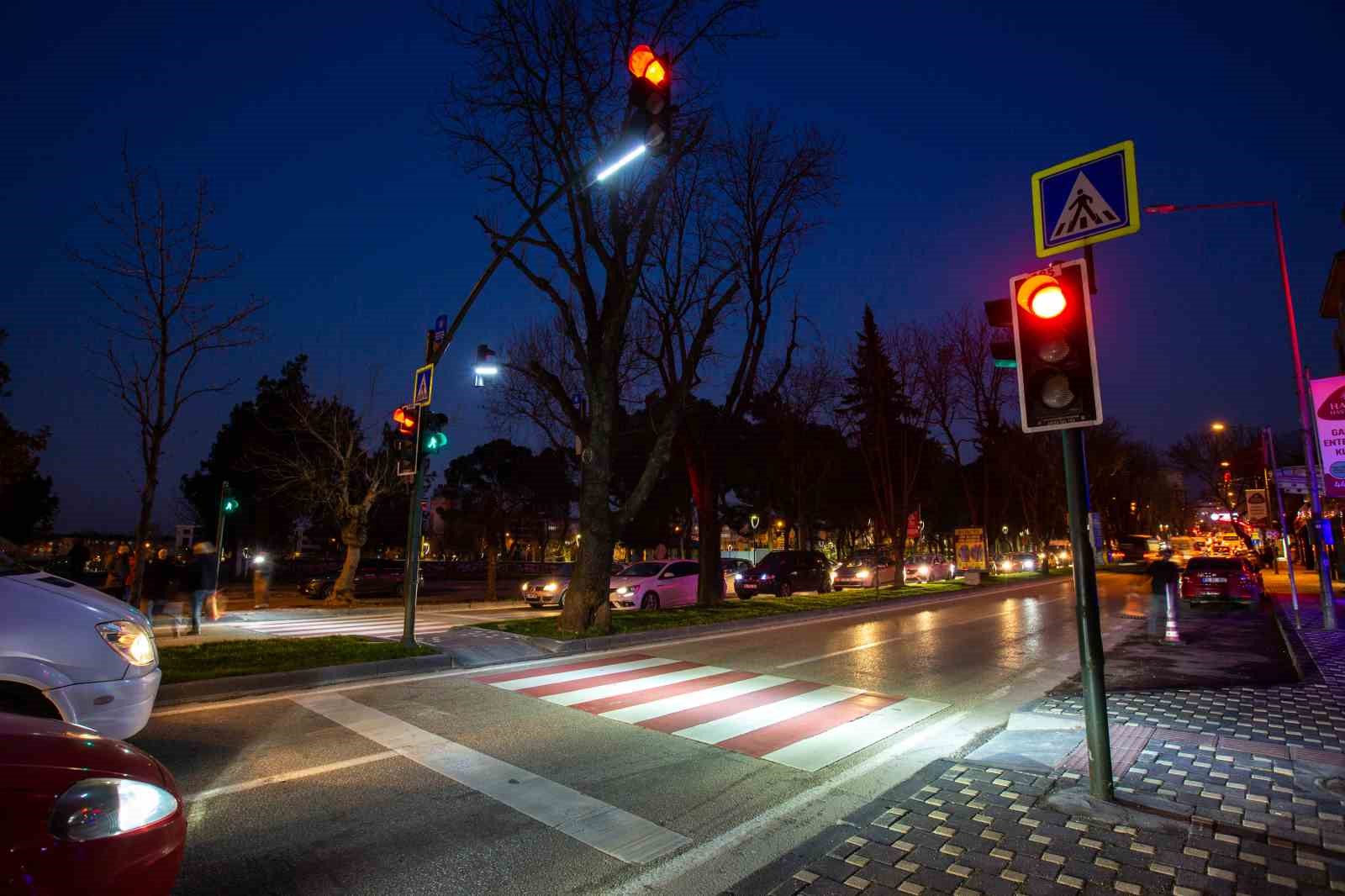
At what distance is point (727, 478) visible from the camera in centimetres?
4972

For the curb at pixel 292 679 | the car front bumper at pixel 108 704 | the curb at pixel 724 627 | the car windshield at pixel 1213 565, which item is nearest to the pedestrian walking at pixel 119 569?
the curb at pixel 724 627

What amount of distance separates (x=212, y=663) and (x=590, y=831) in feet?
25.1

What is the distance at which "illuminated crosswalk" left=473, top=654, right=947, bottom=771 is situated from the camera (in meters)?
6.37

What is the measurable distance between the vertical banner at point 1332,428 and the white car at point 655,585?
14.3 m

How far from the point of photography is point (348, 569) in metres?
24.1

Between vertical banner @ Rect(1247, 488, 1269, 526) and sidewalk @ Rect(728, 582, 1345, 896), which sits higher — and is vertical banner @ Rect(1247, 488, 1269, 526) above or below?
above

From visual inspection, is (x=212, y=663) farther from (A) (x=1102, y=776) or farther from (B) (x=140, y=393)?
(A) (x=1102, y=776)

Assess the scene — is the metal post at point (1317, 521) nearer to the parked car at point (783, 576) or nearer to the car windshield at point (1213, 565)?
the car windshield at point (1213, 565)

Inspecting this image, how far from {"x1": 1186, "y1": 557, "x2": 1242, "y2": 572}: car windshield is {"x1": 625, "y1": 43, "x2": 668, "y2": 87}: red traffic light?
22197mm

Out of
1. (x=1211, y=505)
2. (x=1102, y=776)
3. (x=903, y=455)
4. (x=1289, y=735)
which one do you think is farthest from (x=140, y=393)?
(x=1211, y=505)

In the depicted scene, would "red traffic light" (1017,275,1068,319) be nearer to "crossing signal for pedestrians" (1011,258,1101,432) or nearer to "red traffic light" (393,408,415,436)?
"crossing signal for pedestrians" (1011,258,1101,432)

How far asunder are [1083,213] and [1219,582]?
20.5 meters

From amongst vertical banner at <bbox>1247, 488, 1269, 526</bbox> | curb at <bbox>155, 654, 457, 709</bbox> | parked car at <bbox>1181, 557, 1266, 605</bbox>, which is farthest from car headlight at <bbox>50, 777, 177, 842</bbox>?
parked car at <bbox>1181, 557, 1266, 605</bbox>

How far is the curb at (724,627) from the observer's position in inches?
490
